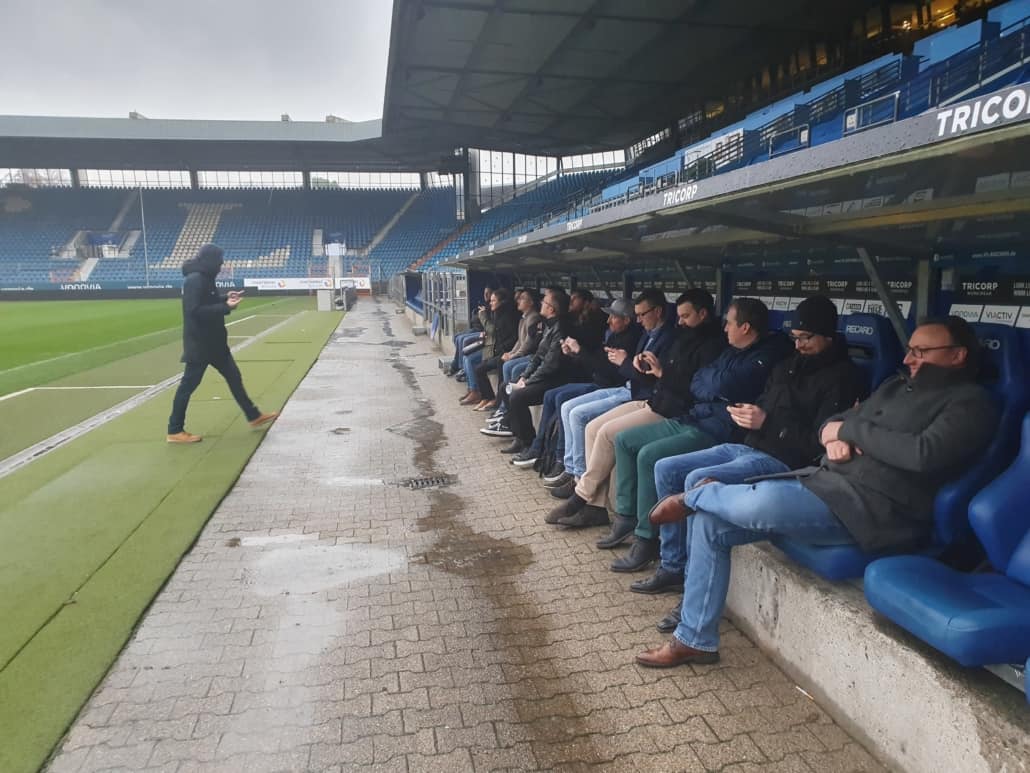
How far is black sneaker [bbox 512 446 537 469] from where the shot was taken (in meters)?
5.80

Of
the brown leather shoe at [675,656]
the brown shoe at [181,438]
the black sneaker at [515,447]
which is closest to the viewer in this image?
the brown leather shoe at [675,656]

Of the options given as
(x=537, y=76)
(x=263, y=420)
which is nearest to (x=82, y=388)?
(x=263, y=420)

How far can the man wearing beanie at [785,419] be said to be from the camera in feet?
10.6

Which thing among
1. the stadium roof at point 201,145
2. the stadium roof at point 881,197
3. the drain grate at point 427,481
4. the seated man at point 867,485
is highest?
the stadium roof at point 201,145

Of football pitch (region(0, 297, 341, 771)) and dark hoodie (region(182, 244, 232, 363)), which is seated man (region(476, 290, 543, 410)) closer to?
football pitch (region(0, 297, 341, 771))

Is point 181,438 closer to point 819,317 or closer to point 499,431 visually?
point 499,431

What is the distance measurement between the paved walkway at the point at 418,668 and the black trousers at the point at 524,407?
4.03ft

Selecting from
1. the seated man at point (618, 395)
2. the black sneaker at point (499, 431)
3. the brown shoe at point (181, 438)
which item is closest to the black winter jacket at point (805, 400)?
the seated man at point (618, 395)

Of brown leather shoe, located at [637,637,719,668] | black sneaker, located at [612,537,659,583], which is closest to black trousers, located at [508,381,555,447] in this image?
black sneaker, located at [612,537,659,583]

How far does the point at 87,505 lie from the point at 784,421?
15.5ft

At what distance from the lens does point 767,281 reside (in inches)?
215

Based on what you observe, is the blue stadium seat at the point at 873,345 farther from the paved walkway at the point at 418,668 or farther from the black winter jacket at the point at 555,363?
the black winter jacket at the point at 555,363

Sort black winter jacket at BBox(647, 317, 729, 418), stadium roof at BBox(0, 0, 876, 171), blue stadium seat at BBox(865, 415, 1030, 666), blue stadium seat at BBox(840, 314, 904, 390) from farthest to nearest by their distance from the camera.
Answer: stadium roof at BBox(0, 0, 876, 171) < black winter jacket at BBox(647, 317, 729, 418) < blue stadium seat at BBox(840, 314, 904, 390) < blue stadium seat at BBox(865, 415, 1030, 666)

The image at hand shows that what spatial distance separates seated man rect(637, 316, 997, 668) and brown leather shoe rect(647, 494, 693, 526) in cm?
9
